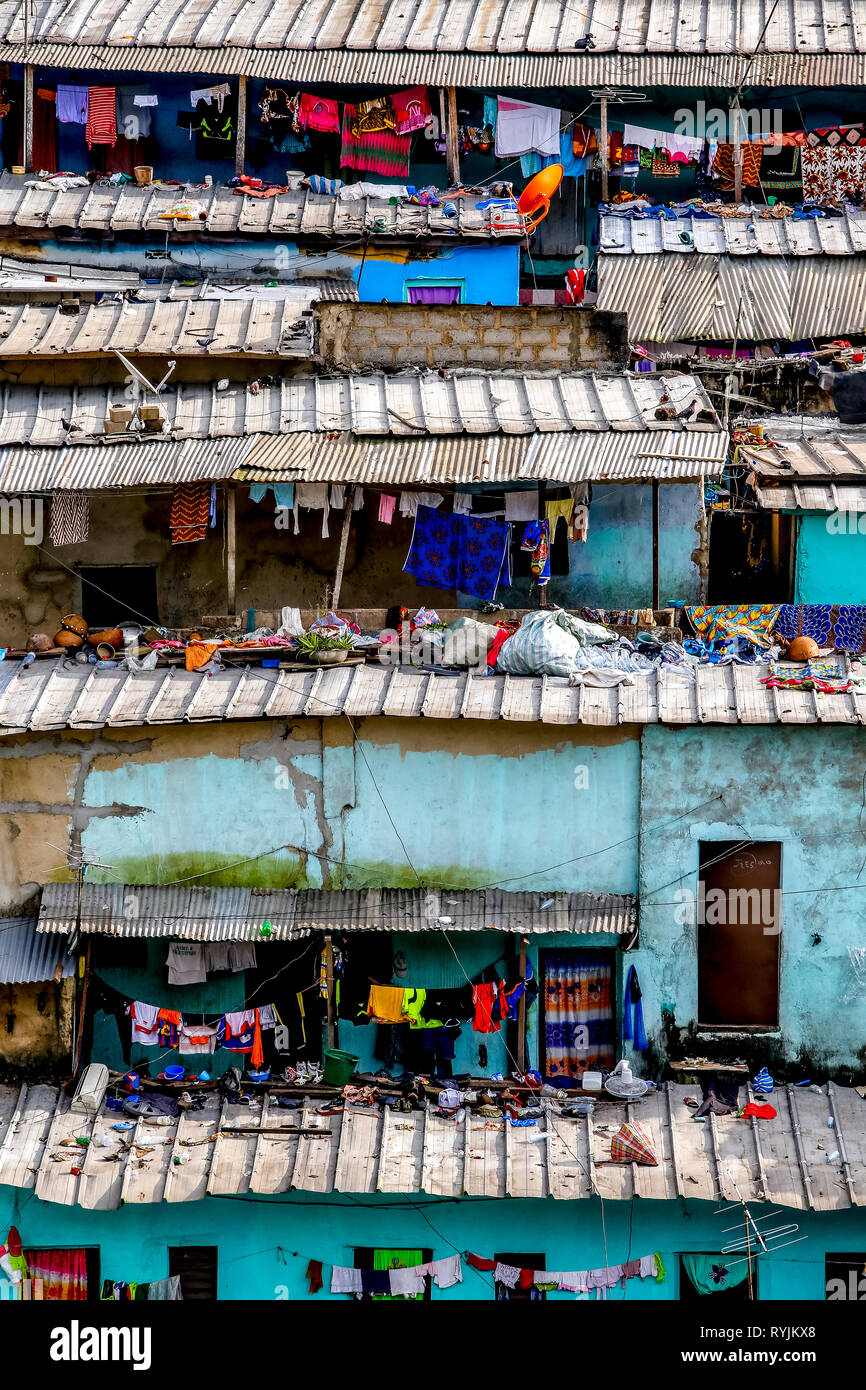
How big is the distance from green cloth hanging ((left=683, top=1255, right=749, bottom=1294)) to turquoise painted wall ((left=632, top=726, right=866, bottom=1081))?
77.9 inches

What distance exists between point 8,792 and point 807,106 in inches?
663

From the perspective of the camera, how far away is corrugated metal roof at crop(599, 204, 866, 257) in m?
24.8

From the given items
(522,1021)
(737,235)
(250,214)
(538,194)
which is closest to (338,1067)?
(522,1021)

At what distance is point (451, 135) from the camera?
25625 mm

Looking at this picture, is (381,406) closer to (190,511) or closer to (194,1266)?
(190,511)

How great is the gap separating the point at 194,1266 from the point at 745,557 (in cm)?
1045

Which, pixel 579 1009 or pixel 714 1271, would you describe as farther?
pixel 579 1009

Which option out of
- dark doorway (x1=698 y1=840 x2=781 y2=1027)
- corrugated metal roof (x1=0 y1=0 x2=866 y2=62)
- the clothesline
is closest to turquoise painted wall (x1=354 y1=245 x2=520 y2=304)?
corrugated metal roof (x1=0 y1=0 x2=866 y2=62)

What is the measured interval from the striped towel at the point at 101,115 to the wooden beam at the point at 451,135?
16.3 ft

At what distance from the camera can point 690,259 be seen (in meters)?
24.7

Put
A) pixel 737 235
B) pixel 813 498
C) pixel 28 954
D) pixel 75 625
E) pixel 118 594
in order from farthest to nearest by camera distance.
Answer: pixel 737 235 < pixel 118 594 < pixel 813 498 < pixel 75 625 < pixel 28 954

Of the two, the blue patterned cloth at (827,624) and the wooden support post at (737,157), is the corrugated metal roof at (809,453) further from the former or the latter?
the wooden support post at (737,157)

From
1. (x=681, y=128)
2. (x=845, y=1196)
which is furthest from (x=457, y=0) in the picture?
(x=845, y=1196)

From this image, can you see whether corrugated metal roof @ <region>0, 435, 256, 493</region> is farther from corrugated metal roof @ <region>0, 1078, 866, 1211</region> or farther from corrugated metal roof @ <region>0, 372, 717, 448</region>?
corrugated metal roof @ <region>0, 1078, 866, 1211</region>
